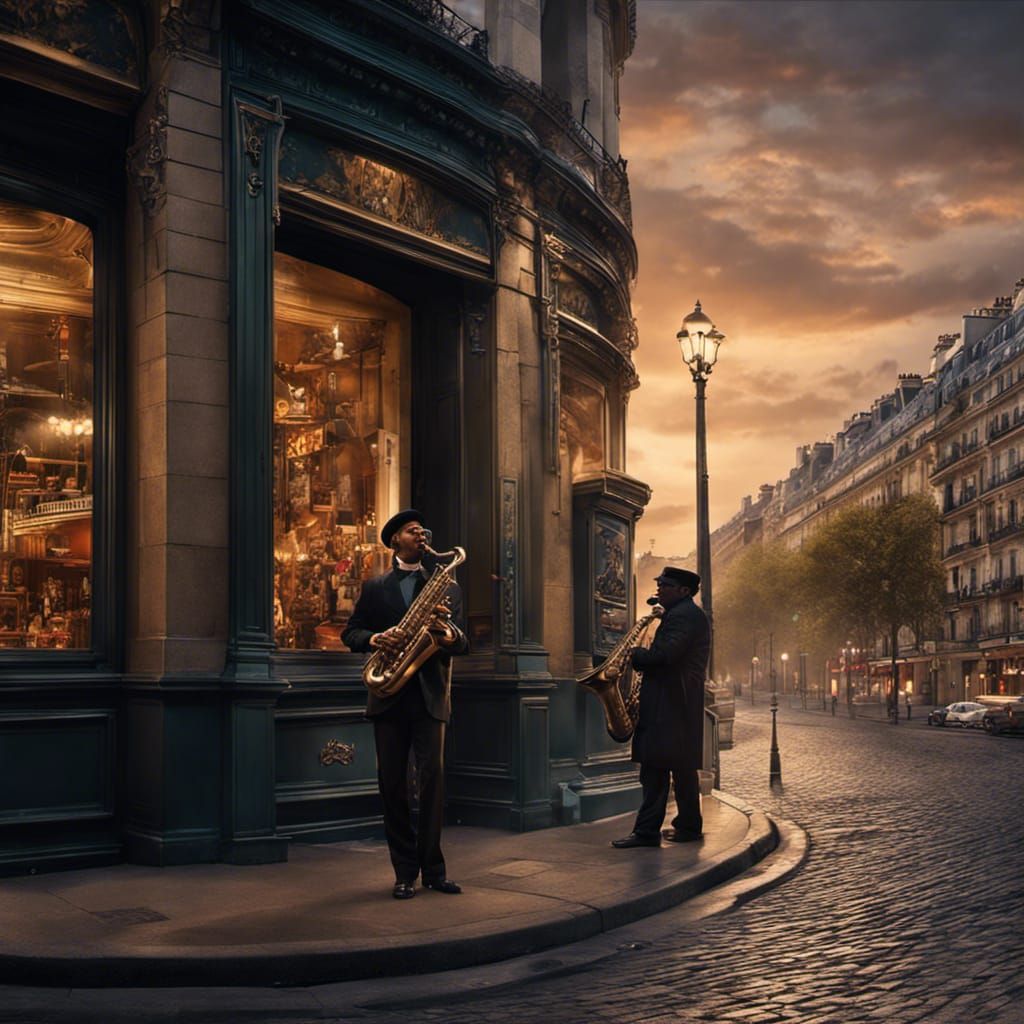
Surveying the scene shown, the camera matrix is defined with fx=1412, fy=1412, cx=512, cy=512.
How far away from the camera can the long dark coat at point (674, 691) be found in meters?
10.5

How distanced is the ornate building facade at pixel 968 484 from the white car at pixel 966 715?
21.4 metres

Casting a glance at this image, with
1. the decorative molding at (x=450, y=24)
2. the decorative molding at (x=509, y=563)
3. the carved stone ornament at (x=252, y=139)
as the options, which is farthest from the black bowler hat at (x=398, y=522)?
the decorative molding at (x=450, y=24)

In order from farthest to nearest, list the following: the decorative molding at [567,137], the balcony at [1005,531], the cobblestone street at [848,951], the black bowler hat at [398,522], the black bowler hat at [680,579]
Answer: the balcony at [1005,531] < the decorative molding at [567,137] < the black bowler hat at [680,579] < the black bowler hat at [398,522] < the cobblestone street at [848,951]

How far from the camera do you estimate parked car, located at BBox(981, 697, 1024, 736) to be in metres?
38.6

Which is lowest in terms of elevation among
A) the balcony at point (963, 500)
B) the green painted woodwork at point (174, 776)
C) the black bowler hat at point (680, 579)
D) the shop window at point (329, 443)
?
the green painted woodwork at point (174, 776)

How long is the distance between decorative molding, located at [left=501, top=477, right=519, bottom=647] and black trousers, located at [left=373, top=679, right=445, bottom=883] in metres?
3.92

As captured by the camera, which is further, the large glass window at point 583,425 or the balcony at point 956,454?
the balcony at point 956,454

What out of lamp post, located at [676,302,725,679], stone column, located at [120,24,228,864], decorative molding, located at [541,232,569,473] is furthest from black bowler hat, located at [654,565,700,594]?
lamp post, located at [676,302,725,679]

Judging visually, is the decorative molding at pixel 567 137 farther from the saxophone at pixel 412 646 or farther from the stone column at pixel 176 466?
the saxophone at pixel 412 646

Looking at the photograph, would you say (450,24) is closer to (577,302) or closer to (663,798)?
(577,302)

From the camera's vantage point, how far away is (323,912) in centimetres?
727

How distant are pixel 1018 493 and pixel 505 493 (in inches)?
2325

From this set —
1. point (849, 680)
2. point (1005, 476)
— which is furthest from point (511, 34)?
point (849, 680)

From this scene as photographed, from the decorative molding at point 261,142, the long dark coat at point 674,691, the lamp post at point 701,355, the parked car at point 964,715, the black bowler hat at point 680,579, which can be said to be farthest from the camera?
the parked car at point 964,715
